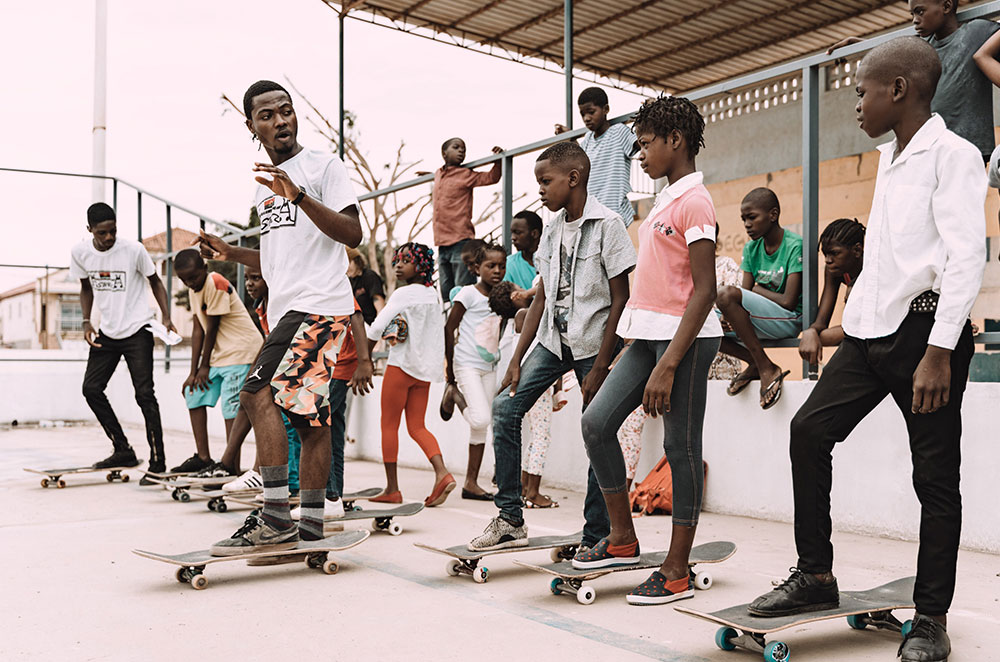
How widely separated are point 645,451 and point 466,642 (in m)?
3.47

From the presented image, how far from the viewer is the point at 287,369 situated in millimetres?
4031

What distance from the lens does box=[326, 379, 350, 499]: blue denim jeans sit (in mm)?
5568

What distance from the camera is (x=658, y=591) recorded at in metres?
3.42

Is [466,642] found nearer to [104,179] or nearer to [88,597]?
[88,597]

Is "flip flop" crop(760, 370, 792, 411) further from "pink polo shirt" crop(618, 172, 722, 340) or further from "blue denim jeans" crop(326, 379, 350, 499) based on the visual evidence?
"blue denim jeans" crop(326, 379, 350, 499)

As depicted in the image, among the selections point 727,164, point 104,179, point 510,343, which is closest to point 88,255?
point 510,343

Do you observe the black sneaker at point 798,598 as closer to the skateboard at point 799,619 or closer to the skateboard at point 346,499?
the skateboard at point 799,619

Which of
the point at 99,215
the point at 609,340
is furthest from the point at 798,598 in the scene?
the point at 99,215

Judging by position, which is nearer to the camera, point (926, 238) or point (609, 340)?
point (926, 238)

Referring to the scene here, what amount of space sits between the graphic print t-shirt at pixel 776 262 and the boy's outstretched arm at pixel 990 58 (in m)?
1.42

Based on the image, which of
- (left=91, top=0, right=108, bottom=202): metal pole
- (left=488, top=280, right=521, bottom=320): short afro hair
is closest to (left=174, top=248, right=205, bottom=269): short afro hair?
(left=488, top=280, right=521, bottom=320): short afro hair

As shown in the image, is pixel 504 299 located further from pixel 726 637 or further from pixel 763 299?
pixel 726 637

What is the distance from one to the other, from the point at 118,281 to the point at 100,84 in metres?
10.6

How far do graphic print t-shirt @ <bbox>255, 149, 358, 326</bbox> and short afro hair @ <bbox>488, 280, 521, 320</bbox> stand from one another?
2125 mm
